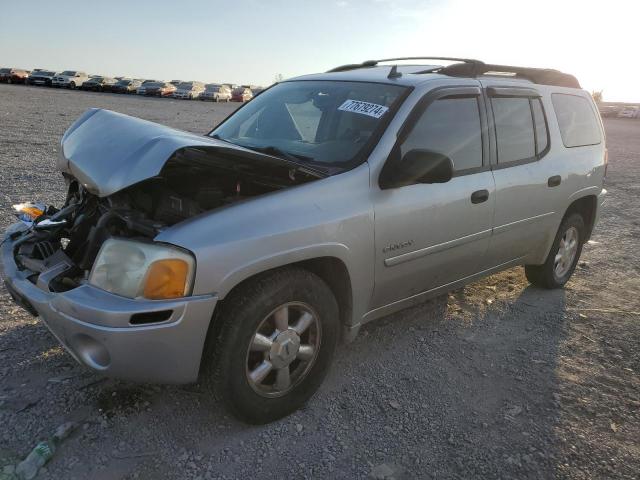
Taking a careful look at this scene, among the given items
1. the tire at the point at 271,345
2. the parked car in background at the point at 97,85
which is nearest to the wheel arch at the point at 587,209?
the tire at the point at 271,345

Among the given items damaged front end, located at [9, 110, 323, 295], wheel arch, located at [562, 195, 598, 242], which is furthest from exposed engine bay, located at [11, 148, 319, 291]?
wheel arch, located at [562, 195, 598, 242]

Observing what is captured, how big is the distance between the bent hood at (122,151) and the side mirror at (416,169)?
455mm

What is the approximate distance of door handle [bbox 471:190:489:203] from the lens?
3593 millimetres

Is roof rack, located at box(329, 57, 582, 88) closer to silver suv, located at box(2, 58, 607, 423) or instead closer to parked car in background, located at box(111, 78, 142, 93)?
silver suv, located at box(2, 58, 607, 423)

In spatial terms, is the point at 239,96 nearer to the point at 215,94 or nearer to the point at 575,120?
the point at 215,94

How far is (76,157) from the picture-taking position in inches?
117

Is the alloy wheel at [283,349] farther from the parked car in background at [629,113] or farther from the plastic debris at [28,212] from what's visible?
the parked car in background at [629,113]

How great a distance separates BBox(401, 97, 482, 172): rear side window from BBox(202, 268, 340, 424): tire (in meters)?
1.11

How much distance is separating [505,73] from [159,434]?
378cm

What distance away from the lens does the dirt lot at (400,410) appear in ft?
8.50

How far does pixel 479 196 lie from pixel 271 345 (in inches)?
72.1

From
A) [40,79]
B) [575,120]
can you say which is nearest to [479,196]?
[575,120]

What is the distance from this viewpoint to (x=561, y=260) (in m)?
5.00

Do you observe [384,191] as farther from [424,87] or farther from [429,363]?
[429,363]
